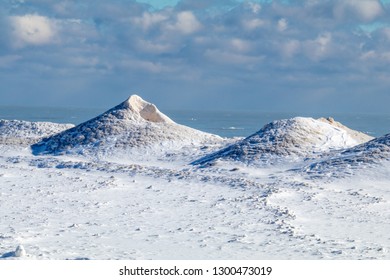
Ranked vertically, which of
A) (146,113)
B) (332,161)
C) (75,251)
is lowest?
(75,251)

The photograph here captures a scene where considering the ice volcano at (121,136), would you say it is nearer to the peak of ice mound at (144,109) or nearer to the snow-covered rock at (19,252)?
the peak of ice mound at (144,109)

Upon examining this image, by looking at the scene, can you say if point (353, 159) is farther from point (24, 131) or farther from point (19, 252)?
point (24, 131)

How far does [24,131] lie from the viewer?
39844 millimetres

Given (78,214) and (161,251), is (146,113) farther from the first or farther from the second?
(161,251)

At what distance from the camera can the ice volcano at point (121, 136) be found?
100ft

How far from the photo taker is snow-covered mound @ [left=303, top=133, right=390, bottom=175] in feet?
71.7

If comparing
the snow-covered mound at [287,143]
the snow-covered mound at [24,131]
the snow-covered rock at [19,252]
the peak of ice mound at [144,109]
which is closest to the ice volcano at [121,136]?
the peak of ice mound at [144,109]

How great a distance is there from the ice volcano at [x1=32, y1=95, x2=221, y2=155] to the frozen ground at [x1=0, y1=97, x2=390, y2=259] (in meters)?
2.24

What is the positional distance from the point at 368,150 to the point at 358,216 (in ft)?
30.8

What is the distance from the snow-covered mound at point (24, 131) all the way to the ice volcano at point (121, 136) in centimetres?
214

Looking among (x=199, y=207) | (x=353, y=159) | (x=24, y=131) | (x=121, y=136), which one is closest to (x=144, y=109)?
(x=121, y=136)

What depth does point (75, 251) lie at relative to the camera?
35.3ft

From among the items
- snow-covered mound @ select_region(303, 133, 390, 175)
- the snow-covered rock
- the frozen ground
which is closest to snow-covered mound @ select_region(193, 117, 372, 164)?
the frozen ground
